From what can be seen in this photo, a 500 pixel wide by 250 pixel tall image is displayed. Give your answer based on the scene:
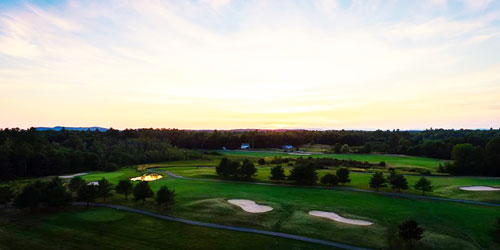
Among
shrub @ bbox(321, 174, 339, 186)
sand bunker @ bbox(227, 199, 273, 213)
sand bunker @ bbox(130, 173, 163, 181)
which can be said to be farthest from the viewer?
sand bunker @ bbox(130, 173, 163, 181)

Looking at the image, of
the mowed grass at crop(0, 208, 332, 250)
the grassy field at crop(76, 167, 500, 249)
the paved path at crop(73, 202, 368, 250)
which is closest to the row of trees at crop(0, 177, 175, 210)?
the grassy field at crop(76, 167, 500, 249)

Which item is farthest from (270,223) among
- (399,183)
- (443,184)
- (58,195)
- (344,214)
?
(443,184)

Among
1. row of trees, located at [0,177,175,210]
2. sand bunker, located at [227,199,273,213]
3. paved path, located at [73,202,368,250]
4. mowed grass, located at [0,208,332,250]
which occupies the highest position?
row of trees, located at [0,177,175,210]

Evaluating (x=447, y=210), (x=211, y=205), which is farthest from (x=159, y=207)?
(x=447, y=210)

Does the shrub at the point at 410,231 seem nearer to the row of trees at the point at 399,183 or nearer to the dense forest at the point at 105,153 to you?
the row of trees at the point at 399,183

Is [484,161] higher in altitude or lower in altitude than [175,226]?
higher

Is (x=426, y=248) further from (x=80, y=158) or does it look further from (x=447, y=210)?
(x=80, y=158)

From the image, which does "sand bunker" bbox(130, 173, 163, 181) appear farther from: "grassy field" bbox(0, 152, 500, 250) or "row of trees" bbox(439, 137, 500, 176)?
"row of trees" bbox(439, 137, 500, 176)
